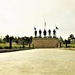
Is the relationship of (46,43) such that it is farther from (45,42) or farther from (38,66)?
(38,66)

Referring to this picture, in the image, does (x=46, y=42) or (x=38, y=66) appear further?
(x=46, y=42)

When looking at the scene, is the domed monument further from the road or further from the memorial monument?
the road

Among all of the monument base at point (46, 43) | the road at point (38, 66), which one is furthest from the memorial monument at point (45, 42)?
the road at point (38, 66)

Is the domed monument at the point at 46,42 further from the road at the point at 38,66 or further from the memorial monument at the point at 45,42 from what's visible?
the road at the point at 38,66

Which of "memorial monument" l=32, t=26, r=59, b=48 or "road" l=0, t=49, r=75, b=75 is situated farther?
"memorial monument" l=32, t=26, r=59, b=48

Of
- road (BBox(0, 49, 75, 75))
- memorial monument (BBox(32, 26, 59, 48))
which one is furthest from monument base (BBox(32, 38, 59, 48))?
road (BBox(0, 49, 75, 75))

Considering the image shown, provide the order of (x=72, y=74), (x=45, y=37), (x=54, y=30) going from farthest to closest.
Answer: (x=45, y=37) < (x=54, y=30) < (x=72, y=74)

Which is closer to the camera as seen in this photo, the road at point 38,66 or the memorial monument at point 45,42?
the road at point 38,66

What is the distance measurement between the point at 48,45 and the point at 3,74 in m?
81.8

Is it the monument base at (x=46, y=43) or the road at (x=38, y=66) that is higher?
the monument base at (x=46, y=43)

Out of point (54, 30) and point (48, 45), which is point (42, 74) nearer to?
point (54, 30)

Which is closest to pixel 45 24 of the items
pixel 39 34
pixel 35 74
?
pixel 39 34

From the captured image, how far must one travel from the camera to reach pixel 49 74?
677cm

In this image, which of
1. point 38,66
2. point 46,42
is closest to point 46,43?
point 46,42
